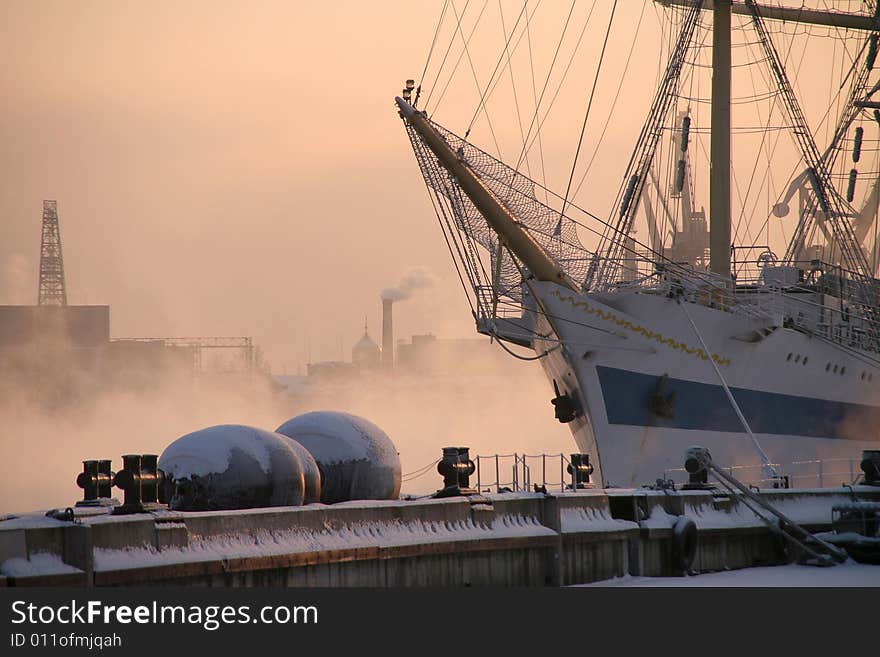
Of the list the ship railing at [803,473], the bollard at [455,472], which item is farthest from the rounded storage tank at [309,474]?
the ship railing at [803,473]

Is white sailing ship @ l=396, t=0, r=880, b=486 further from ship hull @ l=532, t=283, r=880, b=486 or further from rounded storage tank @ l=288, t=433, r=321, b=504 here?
rounded storage tank @ l=288, t=433, r=321, b=504

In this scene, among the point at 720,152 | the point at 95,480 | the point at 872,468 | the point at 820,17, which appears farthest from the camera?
the point at 820,17

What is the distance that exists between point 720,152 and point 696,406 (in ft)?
44.1

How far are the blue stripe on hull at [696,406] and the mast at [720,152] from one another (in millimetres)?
6843

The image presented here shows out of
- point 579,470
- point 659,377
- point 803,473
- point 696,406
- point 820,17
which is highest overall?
point 820,17

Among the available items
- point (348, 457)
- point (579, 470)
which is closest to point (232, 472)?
point (348, 457)

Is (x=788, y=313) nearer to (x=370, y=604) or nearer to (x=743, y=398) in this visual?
(x=743, y=398)

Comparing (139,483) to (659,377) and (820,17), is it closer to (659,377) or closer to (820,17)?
(659,377)

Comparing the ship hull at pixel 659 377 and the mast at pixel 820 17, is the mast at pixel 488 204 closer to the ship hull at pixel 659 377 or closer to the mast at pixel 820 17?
the ship hull at pixel 659 377

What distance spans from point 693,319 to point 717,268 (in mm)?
8642

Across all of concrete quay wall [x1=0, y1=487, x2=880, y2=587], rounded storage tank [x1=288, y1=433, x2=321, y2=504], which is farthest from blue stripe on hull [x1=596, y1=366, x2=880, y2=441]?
rounded storage tank [x1=288, y1=433, x2=321, y2=504]

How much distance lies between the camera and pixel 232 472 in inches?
1180

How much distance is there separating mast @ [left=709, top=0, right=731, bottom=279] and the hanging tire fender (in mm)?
35427

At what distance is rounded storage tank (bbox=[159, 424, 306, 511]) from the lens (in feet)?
97.9
